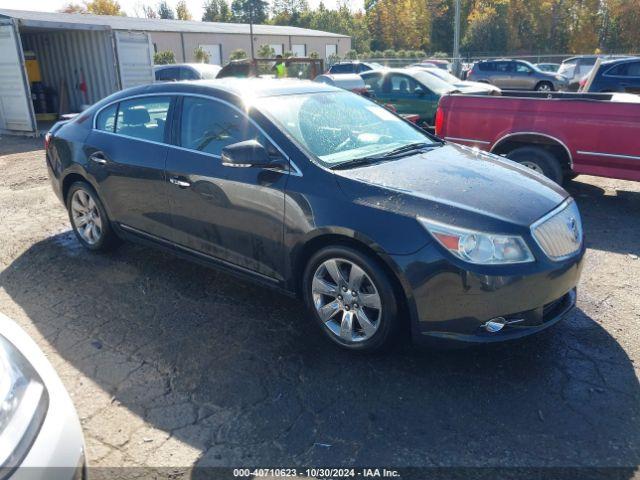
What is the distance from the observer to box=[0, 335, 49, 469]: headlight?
1771 mm

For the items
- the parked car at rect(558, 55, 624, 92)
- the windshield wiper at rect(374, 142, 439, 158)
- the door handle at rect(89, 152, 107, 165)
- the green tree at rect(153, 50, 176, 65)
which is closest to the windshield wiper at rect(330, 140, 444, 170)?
the windshield wiper at rect(374, 142, 439, 158)

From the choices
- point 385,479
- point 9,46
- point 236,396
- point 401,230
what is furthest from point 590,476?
point 9,46

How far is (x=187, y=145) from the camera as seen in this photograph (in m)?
4.10

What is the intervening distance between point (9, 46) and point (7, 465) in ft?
43.8

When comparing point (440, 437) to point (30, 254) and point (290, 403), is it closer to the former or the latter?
point (290, 403)

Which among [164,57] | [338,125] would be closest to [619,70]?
[338,125]

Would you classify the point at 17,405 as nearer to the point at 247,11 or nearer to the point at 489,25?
the point at 489,25

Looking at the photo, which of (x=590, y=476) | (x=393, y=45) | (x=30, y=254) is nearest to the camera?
(x=590, y=476)

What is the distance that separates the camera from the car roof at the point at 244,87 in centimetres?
400

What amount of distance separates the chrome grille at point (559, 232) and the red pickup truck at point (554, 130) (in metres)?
2.91

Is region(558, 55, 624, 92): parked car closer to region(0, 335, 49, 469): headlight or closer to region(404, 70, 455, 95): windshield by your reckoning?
region(404, 70, 455, 95): windshield

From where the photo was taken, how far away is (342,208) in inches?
127

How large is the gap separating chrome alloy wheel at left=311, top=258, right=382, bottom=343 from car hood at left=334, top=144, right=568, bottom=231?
0.46m

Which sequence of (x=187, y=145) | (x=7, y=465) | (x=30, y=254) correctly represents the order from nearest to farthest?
(x=7, y=465) < (x=187, y=145) < (x=30, y=254)
